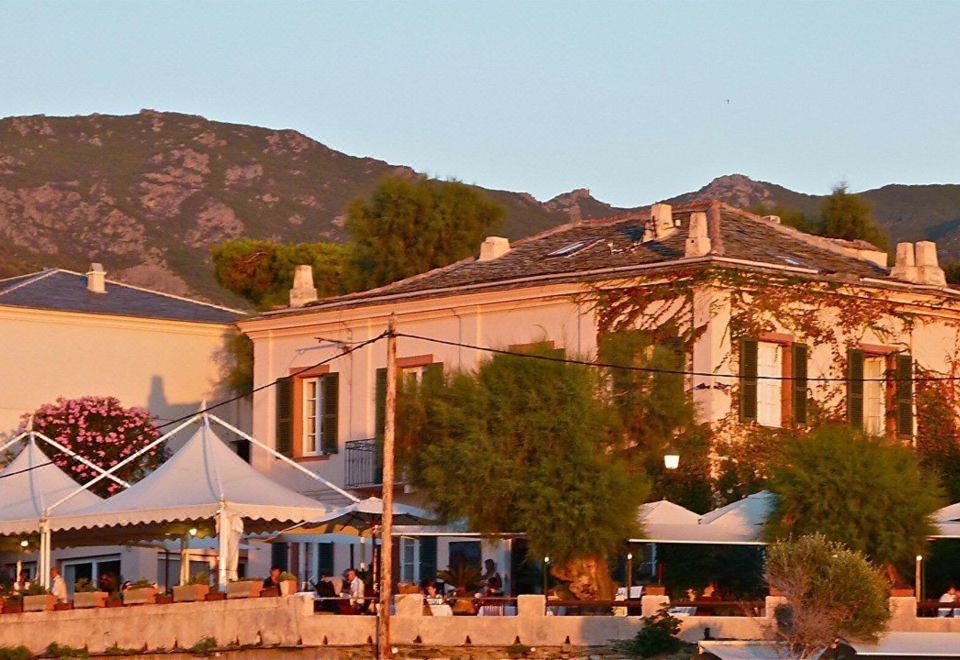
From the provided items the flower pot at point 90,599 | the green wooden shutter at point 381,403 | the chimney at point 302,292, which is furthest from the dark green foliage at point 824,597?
the chimney at point 302,292

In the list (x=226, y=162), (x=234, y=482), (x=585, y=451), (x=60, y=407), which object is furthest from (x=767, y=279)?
(x=226, y=162)

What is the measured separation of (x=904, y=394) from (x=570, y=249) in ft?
25.3

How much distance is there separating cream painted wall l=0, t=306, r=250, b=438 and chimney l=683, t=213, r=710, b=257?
19542mm

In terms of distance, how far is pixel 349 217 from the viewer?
66.3 meters

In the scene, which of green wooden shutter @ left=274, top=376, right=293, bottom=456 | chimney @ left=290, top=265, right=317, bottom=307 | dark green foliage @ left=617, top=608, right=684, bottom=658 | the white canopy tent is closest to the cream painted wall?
chimney @ left=290, top=265, right=317, bottom=307

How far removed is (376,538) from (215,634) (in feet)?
18.3

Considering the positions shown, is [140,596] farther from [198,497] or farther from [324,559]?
[324,559]

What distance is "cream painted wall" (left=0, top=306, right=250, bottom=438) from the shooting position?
5675 centimetres

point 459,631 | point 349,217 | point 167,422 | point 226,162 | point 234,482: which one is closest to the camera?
point 459,631

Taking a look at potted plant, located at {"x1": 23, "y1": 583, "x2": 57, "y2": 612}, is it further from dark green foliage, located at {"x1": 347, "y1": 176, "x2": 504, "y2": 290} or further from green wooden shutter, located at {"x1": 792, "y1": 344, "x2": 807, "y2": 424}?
dark green foliage, located at {"x1": 347, "y1": 176, "x2": 504, "y2": 290}

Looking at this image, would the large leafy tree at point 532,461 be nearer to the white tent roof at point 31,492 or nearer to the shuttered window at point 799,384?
the shuttered window at point 799,384

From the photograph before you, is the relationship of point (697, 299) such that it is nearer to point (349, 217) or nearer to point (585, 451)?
point (585, 451)

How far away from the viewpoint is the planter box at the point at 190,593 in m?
36.7

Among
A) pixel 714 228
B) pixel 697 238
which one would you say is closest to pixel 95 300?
pixel 714 228
